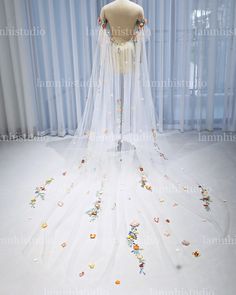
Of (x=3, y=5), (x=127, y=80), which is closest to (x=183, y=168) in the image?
(x=127, y=80)

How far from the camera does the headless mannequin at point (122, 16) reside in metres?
2.87

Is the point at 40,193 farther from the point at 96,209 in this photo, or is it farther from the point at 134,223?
the point at 134,223

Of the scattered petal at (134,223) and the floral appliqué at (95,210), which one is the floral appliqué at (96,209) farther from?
the scattered petal at (134,223)

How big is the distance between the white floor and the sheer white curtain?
0.35m

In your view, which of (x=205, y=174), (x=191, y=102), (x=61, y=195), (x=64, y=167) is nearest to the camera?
(x=61, y=195)

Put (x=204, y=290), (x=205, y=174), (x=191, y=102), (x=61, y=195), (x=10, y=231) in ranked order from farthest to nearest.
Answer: (x=191, y=102) → (x=205, y=174) → (x=61, y=195) → (x=10, y=231) → (x=204, y=290)

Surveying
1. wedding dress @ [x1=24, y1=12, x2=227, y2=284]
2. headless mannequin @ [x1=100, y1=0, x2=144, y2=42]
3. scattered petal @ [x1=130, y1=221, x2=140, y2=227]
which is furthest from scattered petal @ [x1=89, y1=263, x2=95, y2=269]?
headless mannequin @ [x1=100, y1=0, x2=144, y2=42]

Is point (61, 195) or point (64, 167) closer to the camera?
point (61, 195)

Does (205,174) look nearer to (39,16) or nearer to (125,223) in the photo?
(125,223)

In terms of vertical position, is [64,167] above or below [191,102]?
below

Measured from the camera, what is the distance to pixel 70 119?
418 centimetres

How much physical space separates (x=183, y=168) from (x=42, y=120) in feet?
6.85

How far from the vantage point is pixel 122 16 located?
2.88m

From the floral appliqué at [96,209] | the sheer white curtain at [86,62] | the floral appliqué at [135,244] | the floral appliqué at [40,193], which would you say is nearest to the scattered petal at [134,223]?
the floral appliqué at [135,244]
